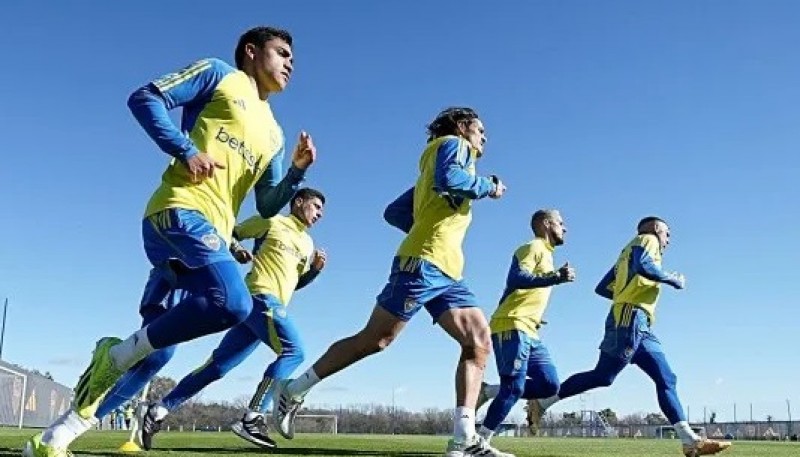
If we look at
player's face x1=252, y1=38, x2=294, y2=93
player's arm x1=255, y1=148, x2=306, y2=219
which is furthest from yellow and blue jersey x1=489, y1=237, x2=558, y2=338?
player's face x1=252, y1=38, x2=294, y2=93

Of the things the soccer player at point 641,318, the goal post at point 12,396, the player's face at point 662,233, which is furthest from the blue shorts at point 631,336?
the goal post at point 12,396

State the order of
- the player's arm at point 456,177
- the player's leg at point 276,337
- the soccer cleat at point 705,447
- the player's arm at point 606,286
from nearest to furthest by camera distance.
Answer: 1. the player's arm at point 456,177
2. the player's leg at point 276,337
3. the soccer cleat at point 705,447
4. the player's arm at point 606,286

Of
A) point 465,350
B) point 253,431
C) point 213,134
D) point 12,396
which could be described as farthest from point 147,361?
point 12,396

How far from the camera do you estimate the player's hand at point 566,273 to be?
820 cm

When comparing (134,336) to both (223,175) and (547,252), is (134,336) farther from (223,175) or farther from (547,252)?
(547,252)

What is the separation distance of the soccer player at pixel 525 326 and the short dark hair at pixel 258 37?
14.1ft

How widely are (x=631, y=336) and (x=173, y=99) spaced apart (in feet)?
20.8

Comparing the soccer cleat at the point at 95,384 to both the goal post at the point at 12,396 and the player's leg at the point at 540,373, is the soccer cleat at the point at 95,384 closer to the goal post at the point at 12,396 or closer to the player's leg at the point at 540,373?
the player's leg at the point at 540,373

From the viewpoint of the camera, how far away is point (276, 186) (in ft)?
18.2

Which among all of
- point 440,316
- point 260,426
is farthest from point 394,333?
point 260,426

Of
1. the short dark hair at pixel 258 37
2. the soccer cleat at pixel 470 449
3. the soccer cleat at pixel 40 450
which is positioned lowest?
the soccer cleat at pixel 470 449

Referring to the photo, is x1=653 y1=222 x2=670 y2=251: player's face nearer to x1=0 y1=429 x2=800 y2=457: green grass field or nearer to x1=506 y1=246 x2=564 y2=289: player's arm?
x1=506 y1=246 x2=564 y2=289: player's arm

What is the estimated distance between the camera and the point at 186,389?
8078 mm

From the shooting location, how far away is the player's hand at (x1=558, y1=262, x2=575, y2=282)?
8195mm
